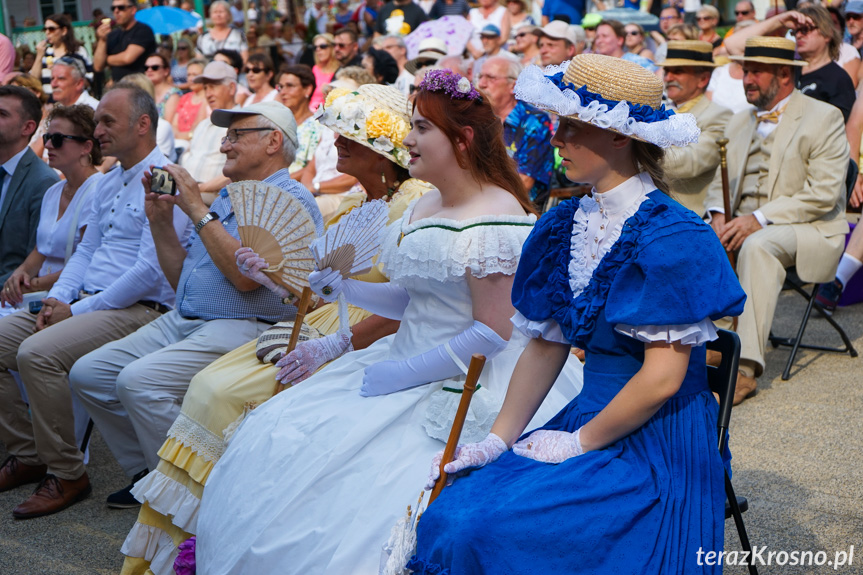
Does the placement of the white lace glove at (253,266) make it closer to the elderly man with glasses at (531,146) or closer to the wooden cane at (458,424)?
the wooden cane at (458,424)

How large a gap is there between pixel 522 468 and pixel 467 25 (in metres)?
8.21

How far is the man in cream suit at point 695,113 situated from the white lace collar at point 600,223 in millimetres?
3155

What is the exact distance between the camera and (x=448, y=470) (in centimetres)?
212

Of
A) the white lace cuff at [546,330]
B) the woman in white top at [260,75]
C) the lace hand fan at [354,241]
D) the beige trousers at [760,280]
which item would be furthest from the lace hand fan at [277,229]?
the woman in white top at [260,75]

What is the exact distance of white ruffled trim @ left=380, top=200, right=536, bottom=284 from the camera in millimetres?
2674

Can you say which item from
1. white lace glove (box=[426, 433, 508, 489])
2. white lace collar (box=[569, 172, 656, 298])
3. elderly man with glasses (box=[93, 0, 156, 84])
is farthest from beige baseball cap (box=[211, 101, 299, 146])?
elderly man with glasses (box=[93, 0, 156, 84])

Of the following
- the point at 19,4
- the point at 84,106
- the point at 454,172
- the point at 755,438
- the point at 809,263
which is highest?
the point at 454,172

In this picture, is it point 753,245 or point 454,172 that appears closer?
point 454,172

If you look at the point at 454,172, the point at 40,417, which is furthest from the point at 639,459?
the point at 40,417

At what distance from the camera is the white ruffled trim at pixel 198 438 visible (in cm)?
315

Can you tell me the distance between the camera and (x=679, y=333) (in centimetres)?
198

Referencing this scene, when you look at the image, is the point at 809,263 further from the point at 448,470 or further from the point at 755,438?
the point at 448,470

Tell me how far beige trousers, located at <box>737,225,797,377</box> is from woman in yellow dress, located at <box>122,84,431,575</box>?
2105 mm

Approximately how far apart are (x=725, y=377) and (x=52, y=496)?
3025mm
